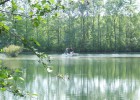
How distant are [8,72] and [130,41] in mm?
66398

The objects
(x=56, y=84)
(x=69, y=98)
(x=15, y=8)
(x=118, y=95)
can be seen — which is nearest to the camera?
(x=15, y=8)

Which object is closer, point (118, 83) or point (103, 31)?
point (118, 83)

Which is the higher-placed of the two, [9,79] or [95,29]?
[9,79]

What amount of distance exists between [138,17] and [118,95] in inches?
2319

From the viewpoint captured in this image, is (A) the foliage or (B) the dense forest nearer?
(A) the foliage

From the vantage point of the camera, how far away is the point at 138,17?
73.6 metres

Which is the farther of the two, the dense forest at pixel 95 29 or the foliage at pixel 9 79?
the dense forest at pixel 95 29

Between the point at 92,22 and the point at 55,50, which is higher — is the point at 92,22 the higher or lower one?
the higher one

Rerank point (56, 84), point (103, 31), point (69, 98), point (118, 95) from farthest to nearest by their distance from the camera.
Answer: point (103, 31) < point (56, 84) < point (118, 95) < point (69, 98)

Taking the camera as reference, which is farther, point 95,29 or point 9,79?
point 95,29

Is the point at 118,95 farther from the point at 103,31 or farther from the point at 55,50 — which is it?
the point at 103,31

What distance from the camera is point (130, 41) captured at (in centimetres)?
6819

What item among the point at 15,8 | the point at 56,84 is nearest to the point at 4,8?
the point at 15,8

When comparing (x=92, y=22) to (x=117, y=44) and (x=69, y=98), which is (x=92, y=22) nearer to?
(x=117, y=44)
